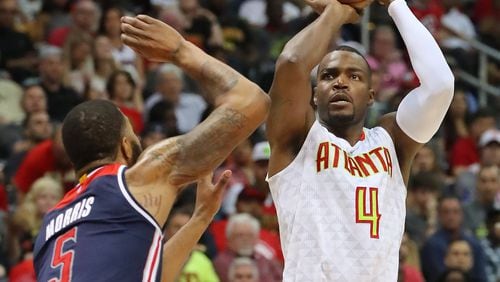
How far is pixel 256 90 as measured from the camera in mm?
5418

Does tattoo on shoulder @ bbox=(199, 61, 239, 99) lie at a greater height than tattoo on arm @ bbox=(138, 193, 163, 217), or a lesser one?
greater

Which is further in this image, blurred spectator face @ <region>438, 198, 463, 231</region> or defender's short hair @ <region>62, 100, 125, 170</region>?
blurred spectator face @ <region>438, 198, 463, 231</region>

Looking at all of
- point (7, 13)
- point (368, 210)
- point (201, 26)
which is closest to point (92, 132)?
point (368, 210)

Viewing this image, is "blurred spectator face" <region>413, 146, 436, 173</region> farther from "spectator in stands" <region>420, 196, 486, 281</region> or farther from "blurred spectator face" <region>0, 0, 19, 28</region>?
"blurred spectator face" <region>0, 0, 19, 28</region>

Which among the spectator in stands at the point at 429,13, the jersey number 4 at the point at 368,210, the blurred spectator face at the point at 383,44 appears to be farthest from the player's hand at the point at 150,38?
the spectator in stands at the point at 429,13

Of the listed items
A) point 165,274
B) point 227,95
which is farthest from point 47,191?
point 227,95

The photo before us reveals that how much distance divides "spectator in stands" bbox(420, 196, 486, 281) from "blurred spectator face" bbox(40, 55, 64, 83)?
4376mm

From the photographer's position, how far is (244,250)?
11203 millimetres

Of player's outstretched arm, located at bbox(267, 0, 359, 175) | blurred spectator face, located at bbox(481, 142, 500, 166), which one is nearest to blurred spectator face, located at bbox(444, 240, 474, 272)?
blurred spectator face, located at bbox(481, 142, 500, 166)

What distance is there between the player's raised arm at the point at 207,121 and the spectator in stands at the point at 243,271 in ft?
17.7

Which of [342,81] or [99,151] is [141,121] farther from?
[99,151]

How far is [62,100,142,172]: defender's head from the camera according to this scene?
544cm

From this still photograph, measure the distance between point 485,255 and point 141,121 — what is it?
3.95 m

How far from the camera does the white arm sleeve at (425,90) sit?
6535 mm
